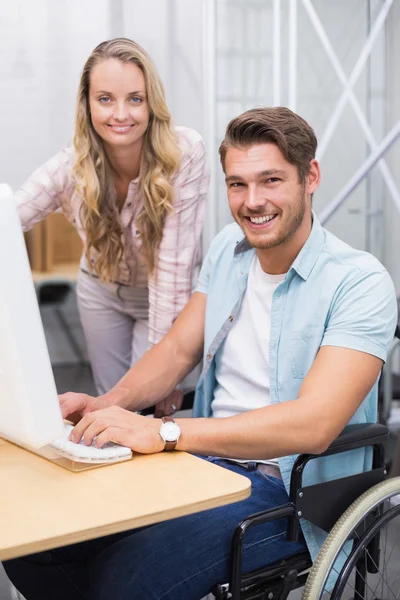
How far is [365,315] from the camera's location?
64.2 inches

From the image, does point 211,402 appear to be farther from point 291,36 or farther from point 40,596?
point 291,36

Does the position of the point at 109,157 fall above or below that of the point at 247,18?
below

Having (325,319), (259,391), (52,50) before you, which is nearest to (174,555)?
(259,391)

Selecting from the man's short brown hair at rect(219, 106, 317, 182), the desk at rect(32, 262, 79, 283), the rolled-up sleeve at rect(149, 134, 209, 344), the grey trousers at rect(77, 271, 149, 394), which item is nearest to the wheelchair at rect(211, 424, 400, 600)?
the man's short brown hair at rect(219, 106, 317, 182)

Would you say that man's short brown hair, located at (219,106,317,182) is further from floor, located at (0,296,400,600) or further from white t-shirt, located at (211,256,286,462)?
floor, located at (0,296,400,600)

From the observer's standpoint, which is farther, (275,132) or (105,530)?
(275,132)

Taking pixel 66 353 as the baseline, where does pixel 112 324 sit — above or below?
above

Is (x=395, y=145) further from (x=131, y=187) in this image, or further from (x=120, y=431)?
(x=120, y=431)

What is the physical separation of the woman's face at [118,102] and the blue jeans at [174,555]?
117cm

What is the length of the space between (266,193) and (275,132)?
128mm

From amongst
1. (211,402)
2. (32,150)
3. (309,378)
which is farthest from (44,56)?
(309,378)

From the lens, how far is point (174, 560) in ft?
4.88

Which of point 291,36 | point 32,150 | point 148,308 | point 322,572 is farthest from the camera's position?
point 32,150

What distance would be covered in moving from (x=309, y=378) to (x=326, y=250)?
324 mm
